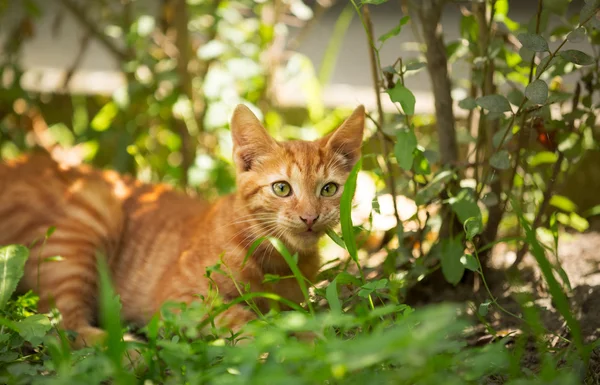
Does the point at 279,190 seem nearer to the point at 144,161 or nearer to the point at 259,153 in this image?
the point at 259,153

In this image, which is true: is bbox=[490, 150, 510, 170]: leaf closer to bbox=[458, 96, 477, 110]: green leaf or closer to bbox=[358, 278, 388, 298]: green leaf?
bbox=[458, 96, 477, 110]: green leaf

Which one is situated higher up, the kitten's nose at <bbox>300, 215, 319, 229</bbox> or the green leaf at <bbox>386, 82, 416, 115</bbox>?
the green leaf at <bbox>386, 82, 416, 115</bbox>

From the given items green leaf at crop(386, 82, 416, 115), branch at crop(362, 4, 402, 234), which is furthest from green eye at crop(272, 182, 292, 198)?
green leaf at crop(386, 82, 416, 115)

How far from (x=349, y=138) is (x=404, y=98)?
433mm

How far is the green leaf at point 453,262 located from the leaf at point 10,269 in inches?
61.0

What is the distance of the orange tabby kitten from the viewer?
2.59m

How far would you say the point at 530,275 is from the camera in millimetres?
3027

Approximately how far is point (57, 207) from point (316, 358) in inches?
78.3

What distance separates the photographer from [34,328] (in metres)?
2.09

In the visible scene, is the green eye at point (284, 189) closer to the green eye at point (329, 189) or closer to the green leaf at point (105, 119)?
the green eye at point (329, 189)

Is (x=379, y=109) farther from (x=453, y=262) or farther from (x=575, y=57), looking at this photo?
(x=575, y=57)

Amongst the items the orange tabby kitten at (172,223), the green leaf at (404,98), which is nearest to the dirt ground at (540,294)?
the orange tabby kitten at (172,223)

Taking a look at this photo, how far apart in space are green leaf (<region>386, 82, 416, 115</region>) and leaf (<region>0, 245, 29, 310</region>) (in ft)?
4.65

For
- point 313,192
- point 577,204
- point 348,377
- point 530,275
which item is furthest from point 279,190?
point 577,204
